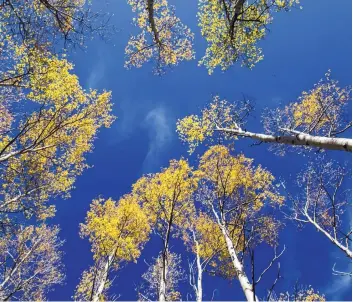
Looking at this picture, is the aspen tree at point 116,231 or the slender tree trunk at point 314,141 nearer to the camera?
the slender tree trunk at point 314,141

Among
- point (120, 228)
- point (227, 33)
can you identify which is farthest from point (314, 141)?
point (120, 228)

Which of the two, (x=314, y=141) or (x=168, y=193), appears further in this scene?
(x=168, y=193)

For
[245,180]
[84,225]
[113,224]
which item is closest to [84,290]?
[84,225]

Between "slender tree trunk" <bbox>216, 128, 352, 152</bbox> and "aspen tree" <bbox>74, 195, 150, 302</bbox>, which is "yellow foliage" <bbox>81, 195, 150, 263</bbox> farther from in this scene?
"slender tree trunk" <bbox>216, 128, 352, 152</bbox>

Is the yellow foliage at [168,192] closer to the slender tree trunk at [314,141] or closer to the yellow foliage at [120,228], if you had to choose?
the yellow foliage at [120,228]

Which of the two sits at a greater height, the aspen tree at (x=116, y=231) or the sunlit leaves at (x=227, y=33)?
the sunlit leaves at (x=227, y=33)

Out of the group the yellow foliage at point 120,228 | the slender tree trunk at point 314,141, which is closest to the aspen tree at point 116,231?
the yellow foliage at point 120,228

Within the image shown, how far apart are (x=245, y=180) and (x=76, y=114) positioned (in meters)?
6.78

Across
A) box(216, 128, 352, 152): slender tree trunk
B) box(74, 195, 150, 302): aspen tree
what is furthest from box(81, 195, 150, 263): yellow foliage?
box(216, 128, 352, 152): slender tree trunk

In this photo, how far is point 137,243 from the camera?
1202 centimetres

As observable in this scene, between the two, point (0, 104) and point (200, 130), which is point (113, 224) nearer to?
point (200, 130)

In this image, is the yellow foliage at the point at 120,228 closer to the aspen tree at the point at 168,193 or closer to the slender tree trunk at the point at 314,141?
the aspen tree at the point at 168,193

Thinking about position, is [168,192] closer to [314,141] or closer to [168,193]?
[168,193]

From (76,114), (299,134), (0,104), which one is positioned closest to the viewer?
(299,134)
